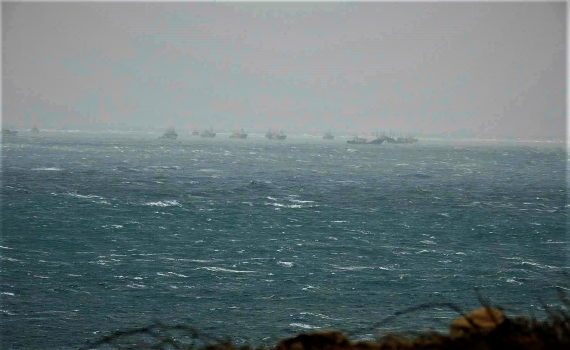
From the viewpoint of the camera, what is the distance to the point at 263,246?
60.1 meters

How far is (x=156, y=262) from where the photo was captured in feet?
179

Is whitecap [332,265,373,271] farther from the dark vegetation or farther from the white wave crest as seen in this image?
the dark vegetation

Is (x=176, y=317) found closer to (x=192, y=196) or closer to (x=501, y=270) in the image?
(x=501, y=270)

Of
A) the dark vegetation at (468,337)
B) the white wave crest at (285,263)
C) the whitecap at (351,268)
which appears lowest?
the white wave crest at (285,263)

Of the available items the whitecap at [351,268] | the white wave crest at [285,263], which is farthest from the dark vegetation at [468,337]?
the white wave crest at [285,263]

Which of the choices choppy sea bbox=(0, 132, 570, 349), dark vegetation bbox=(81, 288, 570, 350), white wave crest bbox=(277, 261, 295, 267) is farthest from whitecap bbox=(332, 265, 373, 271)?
dark vegetation bbox=(81, 288, 570, 350)

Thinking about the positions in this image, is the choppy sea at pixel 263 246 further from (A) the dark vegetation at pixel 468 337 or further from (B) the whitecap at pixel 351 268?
(A) the dark vegetation at pixel 468 337

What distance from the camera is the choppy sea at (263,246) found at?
138 feet

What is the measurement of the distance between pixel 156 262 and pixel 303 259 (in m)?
10.8

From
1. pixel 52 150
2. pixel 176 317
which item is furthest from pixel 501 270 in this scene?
pixel 52 150

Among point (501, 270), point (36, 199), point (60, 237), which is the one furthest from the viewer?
point (36, 199)

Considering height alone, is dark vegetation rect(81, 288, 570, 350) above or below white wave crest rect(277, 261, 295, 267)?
above

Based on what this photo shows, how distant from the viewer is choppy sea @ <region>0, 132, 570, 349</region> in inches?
1658

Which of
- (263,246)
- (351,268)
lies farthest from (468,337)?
(263,246)
